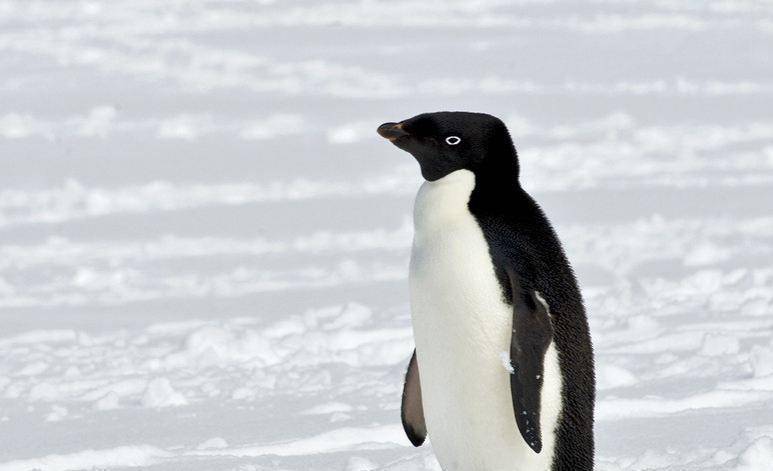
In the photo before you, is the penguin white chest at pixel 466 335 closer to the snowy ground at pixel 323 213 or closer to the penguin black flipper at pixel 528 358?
the penguin black flipper at pixel 528 358

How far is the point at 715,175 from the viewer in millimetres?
7297

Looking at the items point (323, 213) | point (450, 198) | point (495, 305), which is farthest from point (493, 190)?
point (323, 213)

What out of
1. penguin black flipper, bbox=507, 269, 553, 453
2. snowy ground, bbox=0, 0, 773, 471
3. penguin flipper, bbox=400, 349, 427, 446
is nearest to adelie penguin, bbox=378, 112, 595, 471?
penguin black flipper, bbox=507, 269, 553, 453

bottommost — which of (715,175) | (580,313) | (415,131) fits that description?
(715,175)

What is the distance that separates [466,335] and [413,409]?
0.37m

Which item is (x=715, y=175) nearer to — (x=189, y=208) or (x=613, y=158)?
(x=613, y=158)

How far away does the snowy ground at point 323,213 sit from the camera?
3.55m

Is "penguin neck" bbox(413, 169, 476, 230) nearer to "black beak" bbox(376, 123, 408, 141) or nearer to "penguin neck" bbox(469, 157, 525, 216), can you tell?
"penguin neck" bbox(469, 157, 525, 216)

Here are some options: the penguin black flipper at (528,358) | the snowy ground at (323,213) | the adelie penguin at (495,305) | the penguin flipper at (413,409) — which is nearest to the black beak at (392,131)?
the adelie penguin at (495,305)

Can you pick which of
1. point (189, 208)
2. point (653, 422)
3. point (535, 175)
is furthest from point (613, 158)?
point (653, 422)

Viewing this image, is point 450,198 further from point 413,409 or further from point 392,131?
point 413,409

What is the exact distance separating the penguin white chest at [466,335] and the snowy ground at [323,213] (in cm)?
46

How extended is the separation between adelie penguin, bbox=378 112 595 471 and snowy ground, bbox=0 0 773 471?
0.47 m

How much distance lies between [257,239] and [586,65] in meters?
5.11
